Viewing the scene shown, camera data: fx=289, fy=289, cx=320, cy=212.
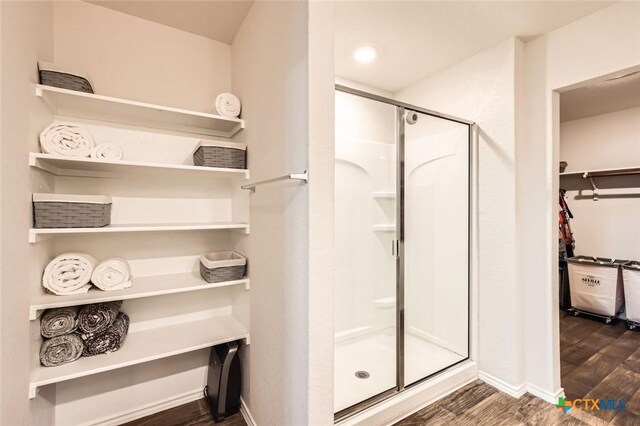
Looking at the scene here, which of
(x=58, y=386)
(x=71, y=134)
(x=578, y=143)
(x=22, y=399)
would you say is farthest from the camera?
(x=578, y=143)

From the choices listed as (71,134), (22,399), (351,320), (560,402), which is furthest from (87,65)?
(560,402)

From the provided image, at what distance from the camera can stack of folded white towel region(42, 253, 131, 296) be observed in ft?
4.47

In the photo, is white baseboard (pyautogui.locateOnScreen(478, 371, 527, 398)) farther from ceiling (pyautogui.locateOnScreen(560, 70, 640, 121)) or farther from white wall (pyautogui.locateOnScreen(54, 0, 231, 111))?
white wall (pyautogui.locateOnScreen(54, 0, 231, 111))

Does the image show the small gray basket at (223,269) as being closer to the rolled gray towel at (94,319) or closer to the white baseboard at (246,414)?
the rolled gray towel at (94,319)

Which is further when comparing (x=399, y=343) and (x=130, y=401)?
(x=399, y=343)

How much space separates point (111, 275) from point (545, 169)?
2.62 metres

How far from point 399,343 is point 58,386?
1989 millimetres

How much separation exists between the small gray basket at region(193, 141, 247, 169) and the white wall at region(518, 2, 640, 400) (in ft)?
6.04

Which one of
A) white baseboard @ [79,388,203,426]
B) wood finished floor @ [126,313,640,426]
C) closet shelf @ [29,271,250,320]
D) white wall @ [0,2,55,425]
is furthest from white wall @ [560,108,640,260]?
white wall @ [0,2,55,425]

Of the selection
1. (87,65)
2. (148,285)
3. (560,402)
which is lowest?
(560,402)

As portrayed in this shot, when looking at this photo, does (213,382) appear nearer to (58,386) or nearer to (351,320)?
(58,386)

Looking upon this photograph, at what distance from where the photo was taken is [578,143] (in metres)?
3.70

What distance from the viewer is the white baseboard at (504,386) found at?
190 cm

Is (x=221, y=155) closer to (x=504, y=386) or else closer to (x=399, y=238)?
(x=399, y=238)
